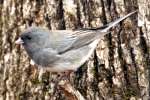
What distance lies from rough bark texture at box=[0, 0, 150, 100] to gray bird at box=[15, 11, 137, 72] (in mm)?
165

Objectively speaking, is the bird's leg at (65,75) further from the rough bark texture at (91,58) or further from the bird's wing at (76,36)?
the bird's wing at (76,36)

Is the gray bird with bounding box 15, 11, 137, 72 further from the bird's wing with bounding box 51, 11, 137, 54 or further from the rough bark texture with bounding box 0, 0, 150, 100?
the rough bark texture with bounding box 0, 0, 150, 100

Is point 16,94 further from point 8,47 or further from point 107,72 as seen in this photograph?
point 107,72

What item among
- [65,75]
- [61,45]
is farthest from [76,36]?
[65,75]

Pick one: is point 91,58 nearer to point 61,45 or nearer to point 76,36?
point 76,36

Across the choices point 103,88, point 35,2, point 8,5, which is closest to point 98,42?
point 103,88

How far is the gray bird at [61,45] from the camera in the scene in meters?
4.63

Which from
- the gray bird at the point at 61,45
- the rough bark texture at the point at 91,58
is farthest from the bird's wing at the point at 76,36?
the rough bark texture at the point at 91,58

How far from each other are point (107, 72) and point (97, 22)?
1.87ft

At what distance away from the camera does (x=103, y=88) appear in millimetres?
4836

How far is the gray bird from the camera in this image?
4.63 m

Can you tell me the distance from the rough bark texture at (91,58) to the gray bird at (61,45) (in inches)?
6.5

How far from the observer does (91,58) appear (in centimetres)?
500

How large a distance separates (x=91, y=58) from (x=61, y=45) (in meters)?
0.38
